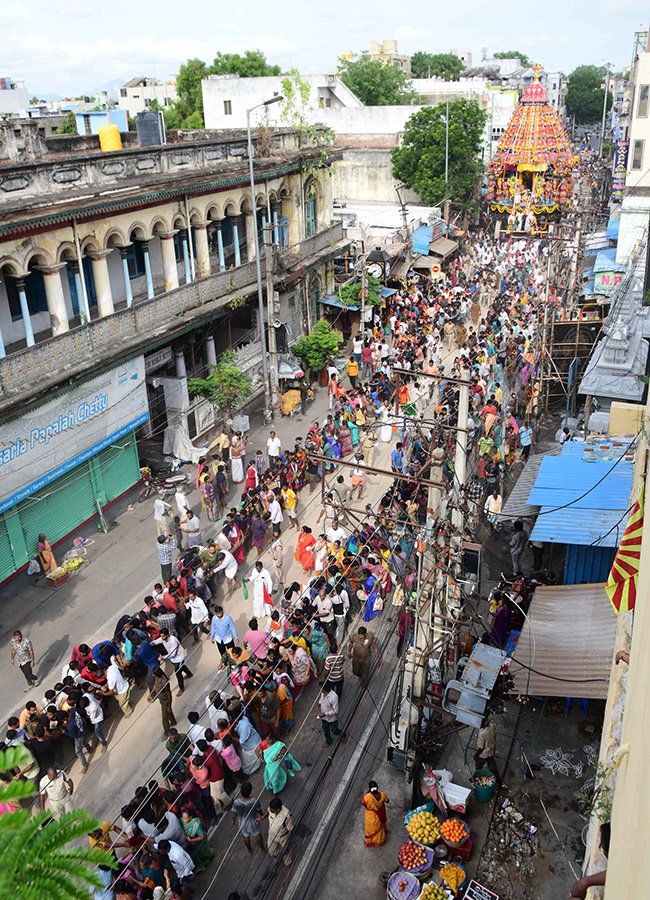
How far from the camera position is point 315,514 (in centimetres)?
1888

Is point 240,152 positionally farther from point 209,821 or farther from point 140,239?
point 209,821

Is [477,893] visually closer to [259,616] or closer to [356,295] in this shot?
[259,616]

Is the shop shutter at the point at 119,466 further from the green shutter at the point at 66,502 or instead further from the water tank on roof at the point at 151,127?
the water tank on roof at the point at 151,127

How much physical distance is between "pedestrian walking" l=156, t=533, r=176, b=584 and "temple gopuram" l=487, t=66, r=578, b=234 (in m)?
45.0

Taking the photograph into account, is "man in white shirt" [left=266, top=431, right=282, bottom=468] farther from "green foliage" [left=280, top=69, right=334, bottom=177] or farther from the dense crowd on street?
"green foliage" [left=280, top=69, right=334, bottom=177]

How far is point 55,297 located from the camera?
16844 mm

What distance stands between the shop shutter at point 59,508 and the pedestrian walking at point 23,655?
3685 mm

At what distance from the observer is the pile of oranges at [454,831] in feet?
32.5

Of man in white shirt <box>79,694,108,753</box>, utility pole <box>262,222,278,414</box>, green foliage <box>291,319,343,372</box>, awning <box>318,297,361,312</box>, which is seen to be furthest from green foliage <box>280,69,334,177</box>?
man in white shirt <box>79,694,108,753</box>

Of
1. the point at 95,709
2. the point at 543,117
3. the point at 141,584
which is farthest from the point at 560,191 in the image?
the point at 95,709

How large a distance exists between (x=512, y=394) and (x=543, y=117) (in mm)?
39096

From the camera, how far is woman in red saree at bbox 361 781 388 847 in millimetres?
10055

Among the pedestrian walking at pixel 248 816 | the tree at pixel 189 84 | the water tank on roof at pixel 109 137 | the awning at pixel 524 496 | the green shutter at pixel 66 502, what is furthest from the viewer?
the tree at pixel 189 84

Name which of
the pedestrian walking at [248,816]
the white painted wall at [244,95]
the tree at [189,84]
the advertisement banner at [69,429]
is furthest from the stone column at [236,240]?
the tree at [189,84]
